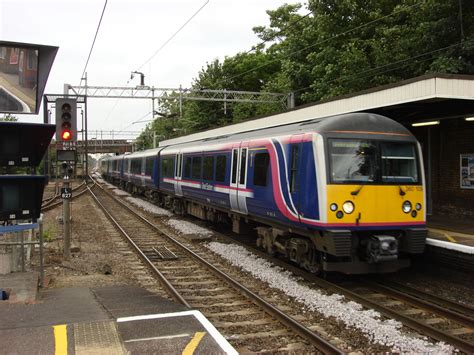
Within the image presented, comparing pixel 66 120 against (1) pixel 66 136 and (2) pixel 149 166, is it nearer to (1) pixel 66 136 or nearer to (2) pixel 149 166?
(1) pixel 66 136

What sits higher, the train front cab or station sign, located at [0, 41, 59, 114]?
station sign, located at [0, 41, 59, 114]

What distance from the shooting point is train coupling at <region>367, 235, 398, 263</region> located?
7742 millimetres

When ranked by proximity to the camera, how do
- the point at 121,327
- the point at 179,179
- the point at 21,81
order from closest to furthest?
the point at 121,327
the point at 21,81
the point at 179,179

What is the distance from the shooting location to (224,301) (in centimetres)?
757

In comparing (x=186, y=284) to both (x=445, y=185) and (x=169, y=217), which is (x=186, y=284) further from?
(x=169, y=217)

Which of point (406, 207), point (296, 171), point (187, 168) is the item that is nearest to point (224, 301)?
point (296, 171)

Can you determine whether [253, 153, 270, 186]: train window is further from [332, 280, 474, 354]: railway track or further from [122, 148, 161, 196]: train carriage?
[122, 148, 161, 196]: train carriage

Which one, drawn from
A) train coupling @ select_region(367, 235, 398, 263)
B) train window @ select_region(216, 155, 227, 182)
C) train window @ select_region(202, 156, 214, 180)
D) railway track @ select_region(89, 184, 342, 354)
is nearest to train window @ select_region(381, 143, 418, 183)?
train coupling @ select_region(367, 235, 398, 263)

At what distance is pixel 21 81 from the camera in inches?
233

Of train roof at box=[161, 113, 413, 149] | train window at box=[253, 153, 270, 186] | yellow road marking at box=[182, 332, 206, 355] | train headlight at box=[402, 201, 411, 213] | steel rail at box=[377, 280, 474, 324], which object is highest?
train roof at box=[161, 113, 413, 149]

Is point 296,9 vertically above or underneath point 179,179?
above

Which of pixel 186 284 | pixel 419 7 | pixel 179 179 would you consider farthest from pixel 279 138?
pixel 419 7

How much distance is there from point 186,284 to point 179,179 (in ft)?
31.5

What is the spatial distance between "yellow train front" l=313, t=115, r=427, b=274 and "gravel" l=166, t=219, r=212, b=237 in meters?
6.66
